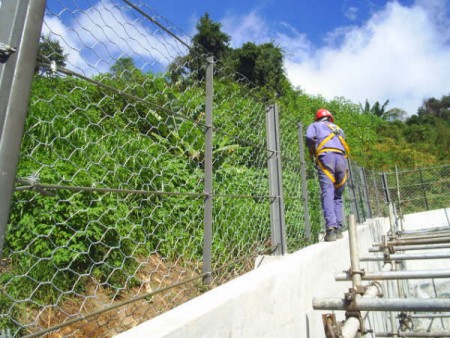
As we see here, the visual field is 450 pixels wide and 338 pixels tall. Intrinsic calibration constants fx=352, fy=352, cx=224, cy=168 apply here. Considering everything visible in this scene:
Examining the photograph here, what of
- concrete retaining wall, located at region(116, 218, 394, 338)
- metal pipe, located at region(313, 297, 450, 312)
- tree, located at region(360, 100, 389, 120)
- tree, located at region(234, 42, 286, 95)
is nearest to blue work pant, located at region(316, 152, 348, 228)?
concrete retaining wall, located at region(116, 218, 394, 338)

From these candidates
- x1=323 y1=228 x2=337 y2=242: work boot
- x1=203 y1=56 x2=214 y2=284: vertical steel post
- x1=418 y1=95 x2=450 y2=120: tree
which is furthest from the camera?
x1=418 y1=95 x2=450 y2=120: tree

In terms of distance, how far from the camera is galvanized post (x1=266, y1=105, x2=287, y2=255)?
9.24ft

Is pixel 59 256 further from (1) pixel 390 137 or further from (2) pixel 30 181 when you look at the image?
(1) pixel 390 137

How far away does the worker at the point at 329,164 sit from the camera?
358 cm

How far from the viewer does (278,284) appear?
6.16 ft

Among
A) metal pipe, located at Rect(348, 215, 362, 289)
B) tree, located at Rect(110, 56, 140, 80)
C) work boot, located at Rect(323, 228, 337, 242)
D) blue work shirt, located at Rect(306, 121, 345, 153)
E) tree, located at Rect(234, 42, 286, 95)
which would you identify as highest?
tree, located at Rect(234, 42, 286, 95)

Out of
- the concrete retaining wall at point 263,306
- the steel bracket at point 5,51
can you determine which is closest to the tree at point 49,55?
the steel bracket at point 5,51

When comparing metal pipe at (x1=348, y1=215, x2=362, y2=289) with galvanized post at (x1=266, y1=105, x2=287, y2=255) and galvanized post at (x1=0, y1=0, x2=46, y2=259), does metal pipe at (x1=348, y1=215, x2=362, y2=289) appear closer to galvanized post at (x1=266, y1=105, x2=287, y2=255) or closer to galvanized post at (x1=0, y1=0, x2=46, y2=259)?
galvanized post at (x1=266, y1=105, x2=287, y2=255)

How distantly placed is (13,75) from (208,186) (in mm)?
1228

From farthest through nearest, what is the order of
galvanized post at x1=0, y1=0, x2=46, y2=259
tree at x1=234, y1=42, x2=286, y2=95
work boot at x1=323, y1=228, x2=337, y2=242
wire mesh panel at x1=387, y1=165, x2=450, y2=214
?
Answer: tree at x1=234, y1=42, x2=286, y2=95, wire mesh panel at x1=387, y1=165, x2=450, y2=214, work boot at x1=323, y1=228, x2=337, y2=242, galvanized post at x1=0, y1=0, x2=46, y2=259

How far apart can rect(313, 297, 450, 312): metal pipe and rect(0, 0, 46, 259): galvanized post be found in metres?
1.46

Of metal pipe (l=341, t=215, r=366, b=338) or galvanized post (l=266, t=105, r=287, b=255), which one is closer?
metal pipe (l=341, t=215, r=366, b=338)

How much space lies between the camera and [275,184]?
2916 millimetres

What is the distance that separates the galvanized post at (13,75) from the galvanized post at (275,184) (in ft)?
6.93
